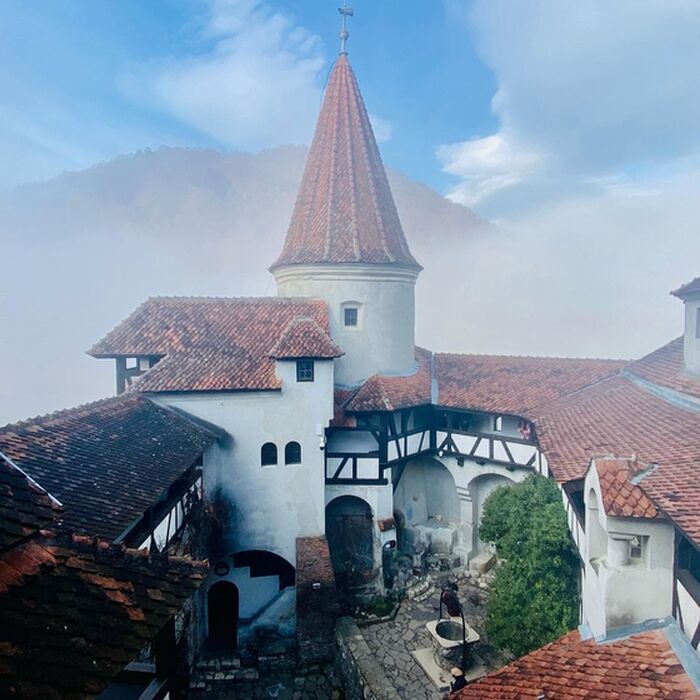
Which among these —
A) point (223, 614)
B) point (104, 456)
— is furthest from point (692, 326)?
point (223, 614)

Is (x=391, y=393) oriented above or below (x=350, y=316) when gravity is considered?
below

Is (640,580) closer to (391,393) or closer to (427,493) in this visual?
(391,393)

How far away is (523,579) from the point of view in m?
11.2

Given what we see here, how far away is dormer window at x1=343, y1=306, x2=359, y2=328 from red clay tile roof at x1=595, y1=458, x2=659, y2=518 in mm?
10449

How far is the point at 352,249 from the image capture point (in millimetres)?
17406

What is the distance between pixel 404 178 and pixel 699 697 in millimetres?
85052

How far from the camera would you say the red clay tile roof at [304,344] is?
48.8 feet

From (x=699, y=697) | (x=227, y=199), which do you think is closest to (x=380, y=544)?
(x=699, y=697)

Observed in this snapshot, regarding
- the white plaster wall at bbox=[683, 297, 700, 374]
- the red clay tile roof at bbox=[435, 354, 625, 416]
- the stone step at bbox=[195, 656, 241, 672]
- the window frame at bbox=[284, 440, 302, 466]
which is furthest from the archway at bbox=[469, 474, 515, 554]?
the stone step at bbox=[195, 656, 241, 672]

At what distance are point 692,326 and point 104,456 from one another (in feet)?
43.5

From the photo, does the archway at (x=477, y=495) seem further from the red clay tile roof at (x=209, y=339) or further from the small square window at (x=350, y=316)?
the red clay tile roof at (x=209, y=339)

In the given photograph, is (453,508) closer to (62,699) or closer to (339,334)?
(339,334)

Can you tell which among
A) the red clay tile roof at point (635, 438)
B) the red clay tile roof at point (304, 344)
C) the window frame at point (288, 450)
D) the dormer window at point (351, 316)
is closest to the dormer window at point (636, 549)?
the red clay tile roof at point (635, 438)

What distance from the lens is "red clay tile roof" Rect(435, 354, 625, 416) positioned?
1645 centimetres
